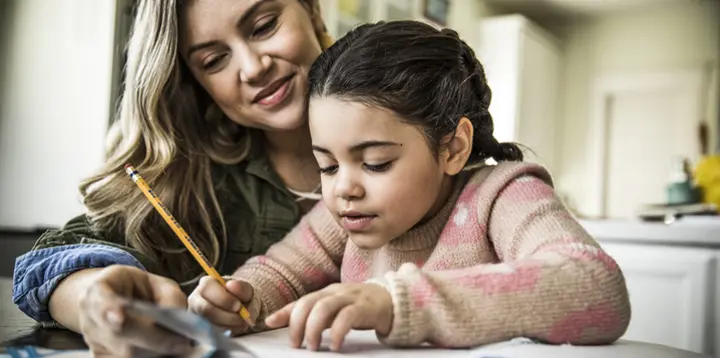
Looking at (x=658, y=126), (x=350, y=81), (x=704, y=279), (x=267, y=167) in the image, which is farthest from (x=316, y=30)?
(x=658, y=126)

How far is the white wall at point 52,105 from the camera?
34.9 inches

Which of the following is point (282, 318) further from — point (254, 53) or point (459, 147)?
point (254, 53)

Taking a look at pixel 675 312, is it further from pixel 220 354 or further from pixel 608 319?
pixel 220 354

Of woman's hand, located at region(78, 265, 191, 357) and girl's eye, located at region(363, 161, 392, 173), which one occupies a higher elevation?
girl's eye, located at region(363, 161, 392, 173)

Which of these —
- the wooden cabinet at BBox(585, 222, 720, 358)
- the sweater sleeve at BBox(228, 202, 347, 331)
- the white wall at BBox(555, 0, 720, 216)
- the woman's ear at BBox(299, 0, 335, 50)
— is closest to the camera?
the sweater sleeve at BBox(228, 202, 347, 331)

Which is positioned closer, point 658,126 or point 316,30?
point 316,30

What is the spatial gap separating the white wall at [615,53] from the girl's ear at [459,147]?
3436mm

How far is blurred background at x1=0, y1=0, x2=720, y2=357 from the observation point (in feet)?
3.00

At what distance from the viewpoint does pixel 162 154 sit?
0.81 meters

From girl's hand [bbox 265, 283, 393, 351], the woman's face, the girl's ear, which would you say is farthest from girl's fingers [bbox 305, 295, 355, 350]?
the woman's face

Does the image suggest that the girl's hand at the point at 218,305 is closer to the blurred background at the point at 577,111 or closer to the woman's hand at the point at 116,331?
the woman's hand at the point at 116,331

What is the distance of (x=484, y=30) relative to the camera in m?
3.59

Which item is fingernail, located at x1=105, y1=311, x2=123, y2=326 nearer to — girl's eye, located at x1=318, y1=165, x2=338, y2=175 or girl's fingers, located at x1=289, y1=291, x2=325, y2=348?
girl's fingers, located at x1=289, y1=291, x2=325, y2=348

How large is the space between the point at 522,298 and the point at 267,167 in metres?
0.51
